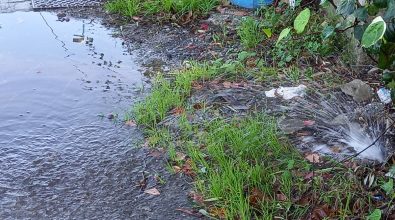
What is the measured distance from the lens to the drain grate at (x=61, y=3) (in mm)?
5916

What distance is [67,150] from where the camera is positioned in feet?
11.7

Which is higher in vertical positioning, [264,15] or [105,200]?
[264,15]

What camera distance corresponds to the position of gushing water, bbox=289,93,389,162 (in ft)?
10.6

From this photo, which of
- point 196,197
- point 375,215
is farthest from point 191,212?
point 375,215

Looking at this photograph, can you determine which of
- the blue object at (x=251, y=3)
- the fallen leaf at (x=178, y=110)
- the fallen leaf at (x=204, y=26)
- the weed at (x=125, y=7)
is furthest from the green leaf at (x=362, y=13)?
the weed at (x=125, y=7)

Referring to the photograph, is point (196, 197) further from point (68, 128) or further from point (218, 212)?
point (68, 128)

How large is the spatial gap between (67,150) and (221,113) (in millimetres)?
1016

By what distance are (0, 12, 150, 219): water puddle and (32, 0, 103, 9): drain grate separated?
0.92ft

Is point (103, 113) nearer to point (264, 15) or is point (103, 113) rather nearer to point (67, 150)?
point (67, 150)

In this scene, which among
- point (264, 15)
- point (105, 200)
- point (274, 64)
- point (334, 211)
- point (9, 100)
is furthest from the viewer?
point (264, 15)

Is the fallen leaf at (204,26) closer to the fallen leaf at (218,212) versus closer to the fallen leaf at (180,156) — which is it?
the fallen leaf at (180,156)

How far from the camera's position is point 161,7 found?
5.70 metres

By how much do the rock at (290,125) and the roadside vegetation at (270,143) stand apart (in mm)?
55

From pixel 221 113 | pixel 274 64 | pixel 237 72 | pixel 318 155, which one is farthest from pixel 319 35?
pixel 318 155
